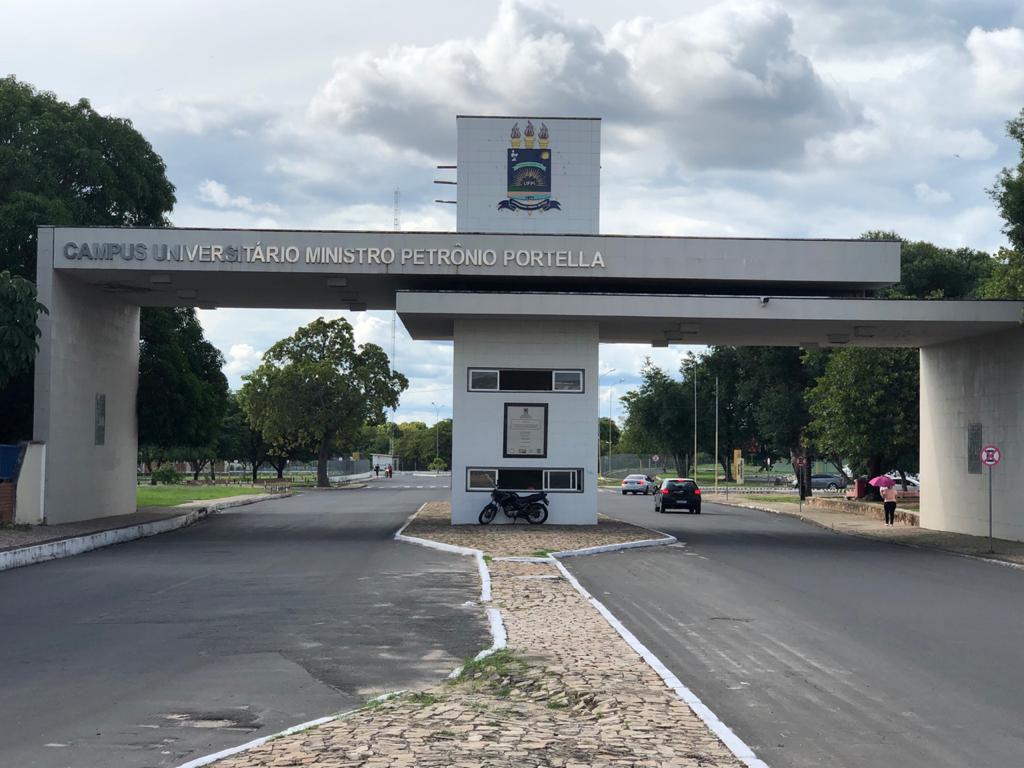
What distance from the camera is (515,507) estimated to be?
31219 millimetres

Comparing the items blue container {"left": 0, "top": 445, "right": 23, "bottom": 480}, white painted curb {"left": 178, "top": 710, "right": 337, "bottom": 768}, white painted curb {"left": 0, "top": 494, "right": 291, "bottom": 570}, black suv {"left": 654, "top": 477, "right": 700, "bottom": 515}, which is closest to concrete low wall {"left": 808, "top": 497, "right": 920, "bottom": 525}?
black suv {"left": 654, "top": 477, "right": 700, "bottom": 515}

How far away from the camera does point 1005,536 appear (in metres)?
30.9

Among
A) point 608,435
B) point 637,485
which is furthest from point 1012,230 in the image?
point 608,435

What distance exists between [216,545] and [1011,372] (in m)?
20.9

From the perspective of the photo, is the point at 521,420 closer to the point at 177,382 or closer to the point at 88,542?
the point at 88,542

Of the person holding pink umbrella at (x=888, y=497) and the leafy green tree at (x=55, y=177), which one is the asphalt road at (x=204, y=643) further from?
the person holding pink umbrella at (x=888, y=497)

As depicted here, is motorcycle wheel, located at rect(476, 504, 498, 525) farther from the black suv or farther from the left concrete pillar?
the black suv

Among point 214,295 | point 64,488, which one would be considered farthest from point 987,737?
point 214,295

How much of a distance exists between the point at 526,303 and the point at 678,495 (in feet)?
61.7

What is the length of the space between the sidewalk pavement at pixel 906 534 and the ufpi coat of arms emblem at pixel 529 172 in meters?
13.7

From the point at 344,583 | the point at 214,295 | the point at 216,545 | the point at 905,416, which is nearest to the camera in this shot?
the point at 344,583

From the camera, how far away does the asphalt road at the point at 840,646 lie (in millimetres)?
8062

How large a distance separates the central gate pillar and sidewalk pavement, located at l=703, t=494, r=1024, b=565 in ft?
29.5

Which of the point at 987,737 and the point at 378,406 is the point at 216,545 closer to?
the point at 987,737
